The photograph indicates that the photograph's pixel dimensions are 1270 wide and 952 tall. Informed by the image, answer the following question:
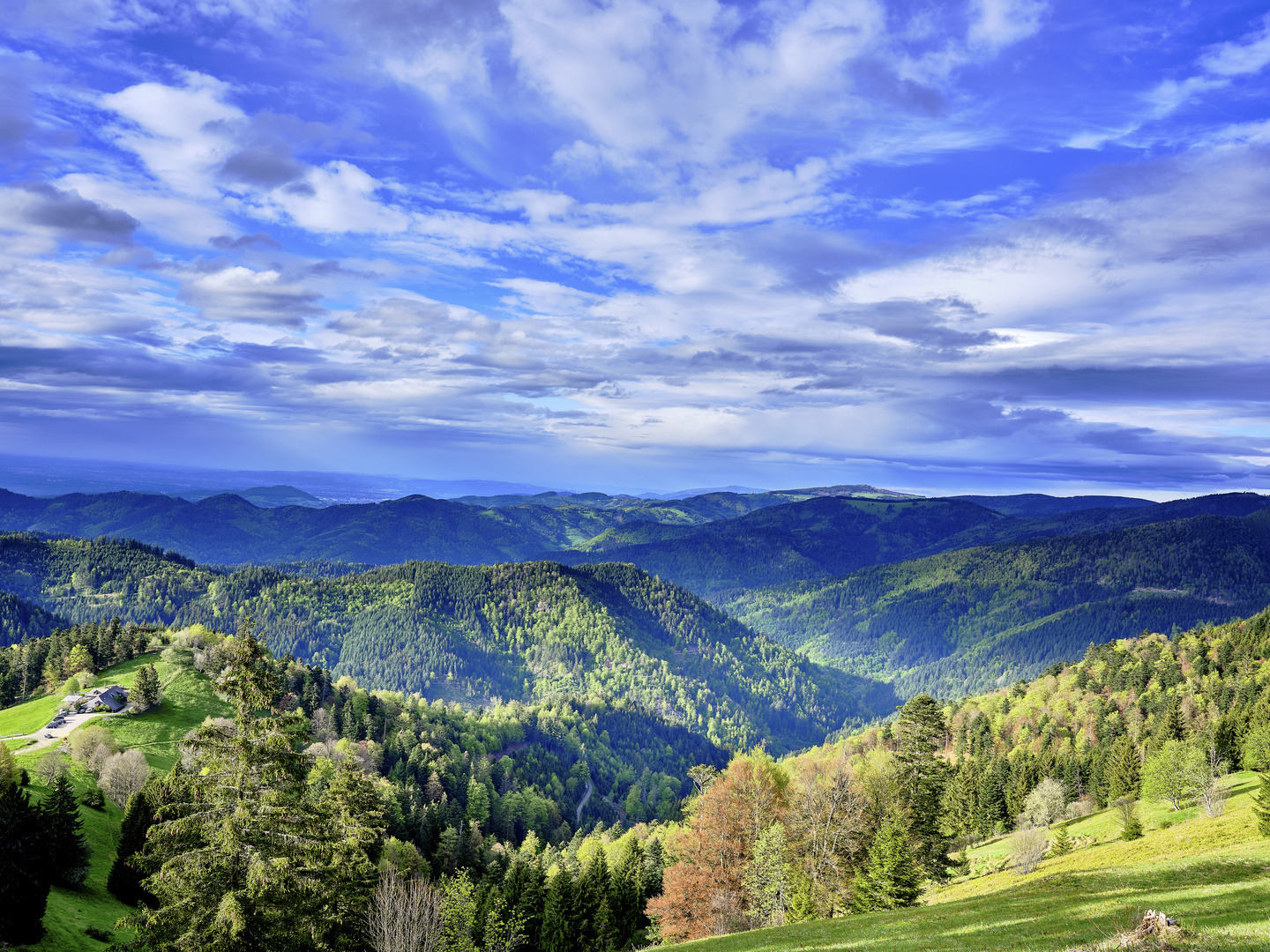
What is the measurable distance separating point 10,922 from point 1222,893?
61.7m

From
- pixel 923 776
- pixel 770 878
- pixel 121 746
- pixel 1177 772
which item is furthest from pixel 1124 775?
pixel 121 746

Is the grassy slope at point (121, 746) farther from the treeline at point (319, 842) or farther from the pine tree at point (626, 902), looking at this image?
the pine tree at point (626, 902)

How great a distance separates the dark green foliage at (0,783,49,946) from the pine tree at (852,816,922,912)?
5231 centimetres

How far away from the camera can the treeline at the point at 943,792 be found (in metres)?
46.6

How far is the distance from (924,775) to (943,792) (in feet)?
52.2

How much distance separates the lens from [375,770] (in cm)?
11356

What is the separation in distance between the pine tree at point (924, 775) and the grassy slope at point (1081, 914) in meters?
16.1

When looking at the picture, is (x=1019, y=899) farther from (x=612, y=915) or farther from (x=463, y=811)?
(x=463, y=811)

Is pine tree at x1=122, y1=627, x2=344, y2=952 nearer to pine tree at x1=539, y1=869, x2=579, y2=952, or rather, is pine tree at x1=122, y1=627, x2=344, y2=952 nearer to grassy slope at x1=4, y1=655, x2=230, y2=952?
grassy slope at x1=4, y1=655, x2=230, y2=952

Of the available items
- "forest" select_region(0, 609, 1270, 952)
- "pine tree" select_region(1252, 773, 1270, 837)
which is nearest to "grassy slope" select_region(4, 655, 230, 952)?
"forest" select_region(0, 609, 1270, 952)

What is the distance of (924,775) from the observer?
60906 millimetres

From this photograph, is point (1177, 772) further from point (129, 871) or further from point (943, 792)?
point (129, 871)

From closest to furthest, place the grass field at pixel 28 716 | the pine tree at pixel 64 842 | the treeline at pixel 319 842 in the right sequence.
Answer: the treeline at pixel 319 842, the pine tree at pixel 64 842, the grass field at pixel 28 716

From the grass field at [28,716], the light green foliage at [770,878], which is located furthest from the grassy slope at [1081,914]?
the grass field at [28,716]
